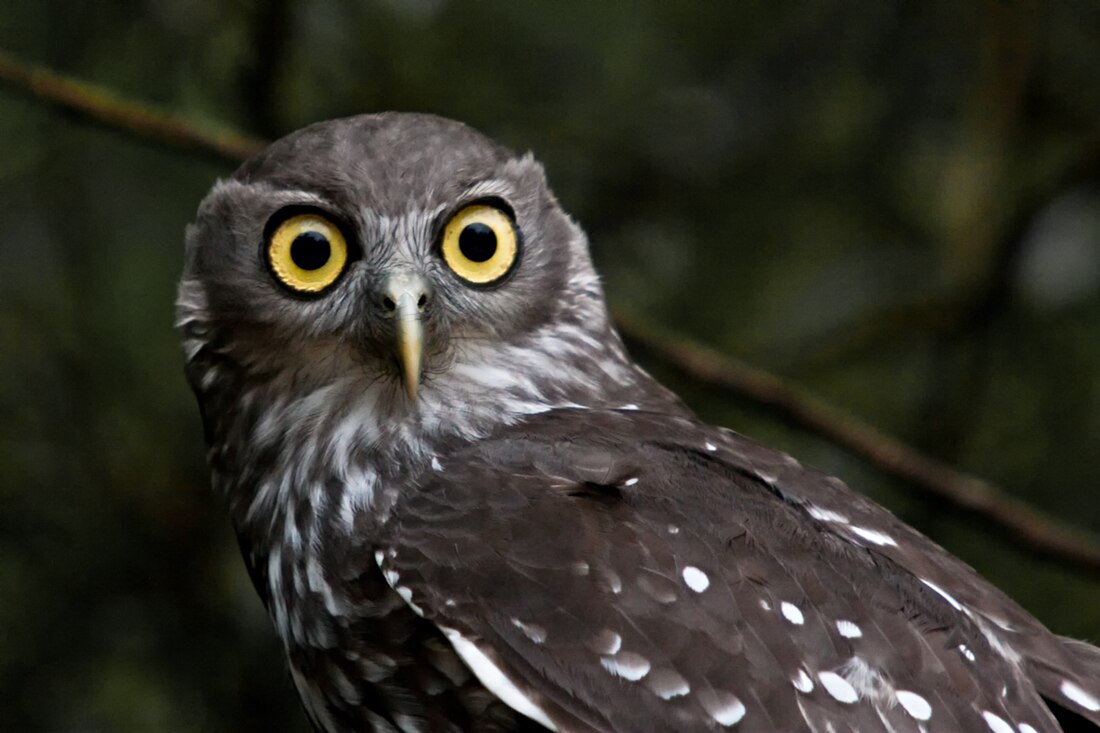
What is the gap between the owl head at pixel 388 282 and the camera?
315 cm

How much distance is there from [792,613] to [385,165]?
3.93ft

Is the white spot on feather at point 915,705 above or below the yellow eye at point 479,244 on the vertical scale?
below

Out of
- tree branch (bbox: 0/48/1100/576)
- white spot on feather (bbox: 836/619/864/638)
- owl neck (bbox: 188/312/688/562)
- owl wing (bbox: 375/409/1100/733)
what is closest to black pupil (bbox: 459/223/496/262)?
owl neck (bbox: 188/312/688/562)

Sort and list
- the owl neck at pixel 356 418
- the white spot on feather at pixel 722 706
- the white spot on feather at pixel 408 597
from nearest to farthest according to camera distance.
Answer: the white spot on feather at pixel 722 706 < the white spot on feather at pixel 408 597 < the owl neck at pixel 356 418

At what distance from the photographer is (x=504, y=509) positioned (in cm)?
294

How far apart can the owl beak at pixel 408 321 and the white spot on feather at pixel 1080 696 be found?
1.34 metres

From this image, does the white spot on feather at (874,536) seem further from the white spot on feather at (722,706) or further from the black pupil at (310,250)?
the black pupil at (310,250)

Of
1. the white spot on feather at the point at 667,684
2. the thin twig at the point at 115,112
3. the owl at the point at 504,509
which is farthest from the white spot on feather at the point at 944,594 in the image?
the thin twig at the point at 115,112

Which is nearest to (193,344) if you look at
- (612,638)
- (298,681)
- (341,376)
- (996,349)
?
(341,376)

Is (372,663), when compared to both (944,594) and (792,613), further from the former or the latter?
(944,594)

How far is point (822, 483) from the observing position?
3.24 m

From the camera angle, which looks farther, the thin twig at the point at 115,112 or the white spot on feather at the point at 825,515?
the thin twig at the point at 115,112

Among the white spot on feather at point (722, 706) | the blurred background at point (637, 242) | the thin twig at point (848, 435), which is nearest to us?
the white spot on feather at point (722, 706)

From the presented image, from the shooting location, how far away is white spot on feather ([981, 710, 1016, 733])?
9.07 ft
